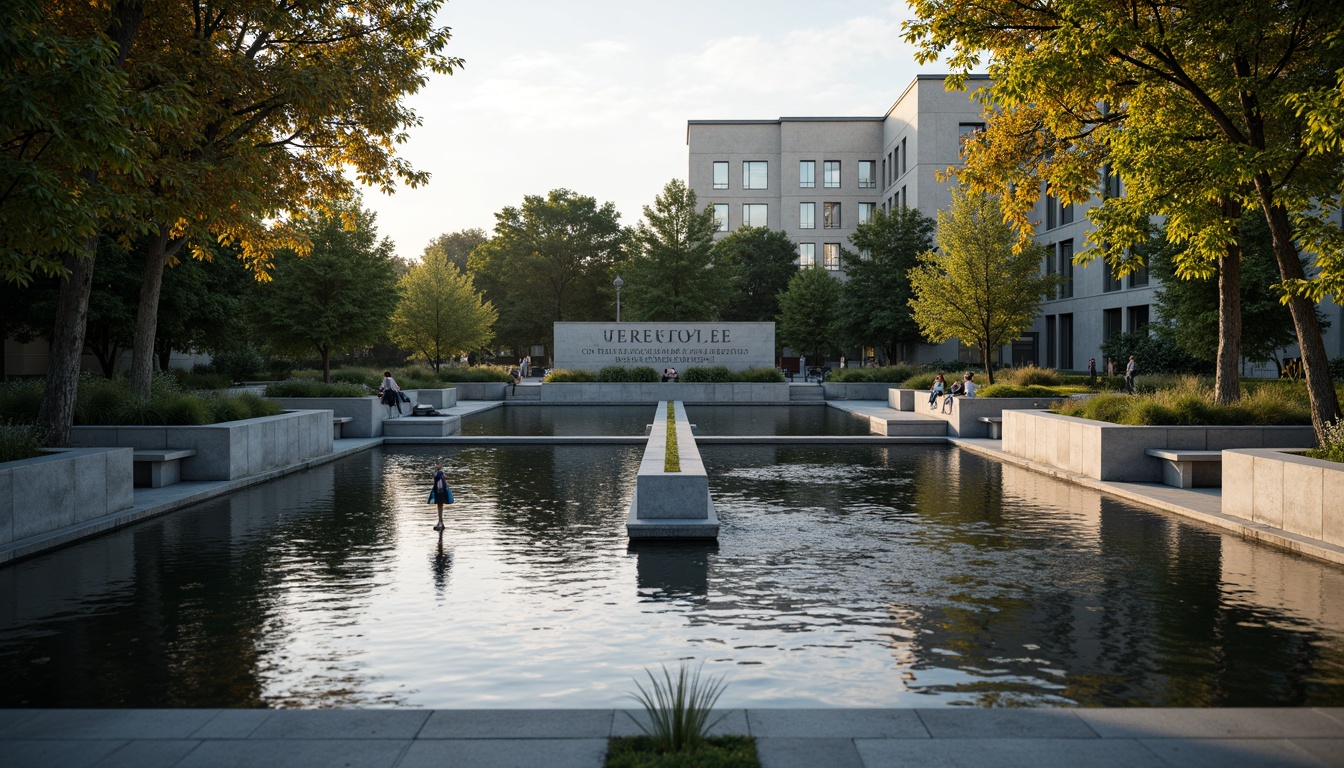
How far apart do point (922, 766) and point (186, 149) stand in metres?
17.1

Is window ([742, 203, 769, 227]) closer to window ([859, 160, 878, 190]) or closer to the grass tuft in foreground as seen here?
window ([859, 160, 878, 190])

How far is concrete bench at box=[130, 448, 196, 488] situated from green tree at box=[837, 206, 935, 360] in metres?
43.6

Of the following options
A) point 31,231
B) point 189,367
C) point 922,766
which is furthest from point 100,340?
point 922,766

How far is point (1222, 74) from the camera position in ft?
49.2

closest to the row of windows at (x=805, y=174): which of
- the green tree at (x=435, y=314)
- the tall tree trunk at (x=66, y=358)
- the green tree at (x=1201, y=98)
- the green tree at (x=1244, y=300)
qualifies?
the green tree at (x=435, y=314)

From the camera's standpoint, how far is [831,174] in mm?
77438

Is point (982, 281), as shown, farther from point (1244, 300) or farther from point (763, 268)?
point (763, 268)

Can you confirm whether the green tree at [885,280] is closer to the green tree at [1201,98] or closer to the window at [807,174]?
the window at [807,174]

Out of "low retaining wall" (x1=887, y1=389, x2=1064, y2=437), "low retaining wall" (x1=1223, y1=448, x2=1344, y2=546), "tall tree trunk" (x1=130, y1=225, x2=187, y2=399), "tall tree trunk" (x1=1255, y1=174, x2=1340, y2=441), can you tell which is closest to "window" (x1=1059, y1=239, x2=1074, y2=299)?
"low retaining wall" (x1=887, y1=389, x2=1064, y2=437)

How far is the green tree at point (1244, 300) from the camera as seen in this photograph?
2958 centimetres

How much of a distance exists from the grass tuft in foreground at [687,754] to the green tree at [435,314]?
53611 mm

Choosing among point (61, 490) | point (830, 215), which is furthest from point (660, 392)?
point (830, 215)

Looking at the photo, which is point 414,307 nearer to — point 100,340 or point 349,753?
point 100,340

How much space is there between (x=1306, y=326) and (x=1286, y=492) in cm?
477
